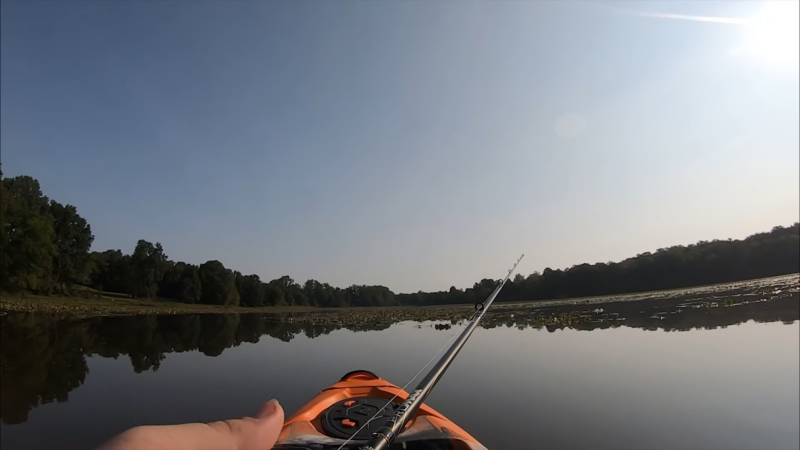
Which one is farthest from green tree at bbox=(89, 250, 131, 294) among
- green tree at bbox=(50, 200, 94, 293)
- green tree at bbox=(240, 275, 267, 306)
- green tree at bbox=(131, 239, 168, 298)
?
green tree at bbox=(240, 275, 267, 306)

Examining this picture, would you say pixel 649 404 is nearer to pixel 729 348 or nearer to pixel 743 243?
pixel 729 348

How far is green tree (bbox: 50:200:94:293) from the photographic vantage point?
148ft

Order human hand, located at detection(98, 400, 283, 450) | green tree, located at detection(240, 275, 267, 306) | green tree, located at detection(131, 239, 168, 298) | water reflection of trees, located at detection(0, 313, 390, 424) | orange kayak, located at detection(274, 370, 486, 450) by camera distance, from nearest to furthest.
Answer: human hand, located at detection(98, 400, 283, 450), orange kayak, located at detection(274, 370, 486, 450), water reflection of trees, located at detection(0, 313, 390, 424), green tree, located at detection(131, 239, 168, 298), green tree, located at detection(240, 275, 267, 306)

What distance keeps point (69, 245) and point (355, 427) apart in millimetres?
56282

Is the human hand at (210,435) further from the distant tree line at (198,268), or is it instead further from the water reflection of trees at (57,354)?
the distant tree line at (198,268)

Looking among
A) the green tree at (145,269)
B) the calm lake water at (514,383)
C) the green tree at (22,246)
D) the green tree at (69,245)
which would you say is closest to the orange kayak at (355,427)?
the calm lake water at (514,383)

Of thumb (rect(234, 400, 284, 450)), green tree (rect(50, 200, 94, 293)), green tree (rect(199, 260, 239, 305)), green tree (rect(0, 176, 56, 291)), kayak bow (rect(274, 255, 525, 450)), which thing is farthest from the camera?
green tree (rect(199, 260, 239, 305))

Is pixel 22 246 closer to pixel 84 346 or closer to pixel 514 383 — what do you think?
pixel 84 346

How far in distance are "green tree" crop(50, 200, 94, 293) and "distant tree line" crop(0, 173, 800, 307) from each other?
9 cm

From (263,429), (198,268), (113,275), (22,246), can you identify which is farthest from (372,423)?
(198,268)

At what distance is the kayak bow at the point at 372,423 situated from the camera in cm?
268

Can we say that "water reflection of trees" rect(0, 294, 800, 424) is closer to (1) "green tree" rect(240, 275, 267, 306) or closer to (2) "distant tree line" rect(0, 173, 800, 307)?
(2) "distant tree line" rect(0, 173, 800, 307)

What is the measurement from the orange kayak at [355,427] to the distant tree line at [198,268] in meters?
40.8

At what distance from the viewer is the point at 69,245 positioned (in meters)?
45.9
